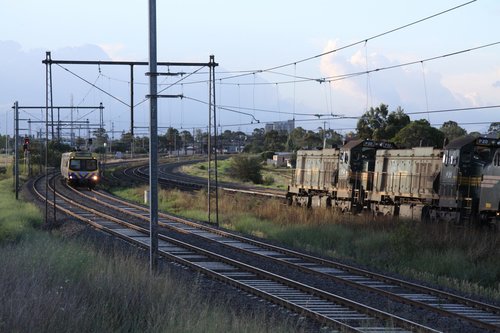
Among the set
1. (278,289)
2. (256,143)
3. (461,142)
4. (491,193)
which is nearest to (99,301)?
(278,289)

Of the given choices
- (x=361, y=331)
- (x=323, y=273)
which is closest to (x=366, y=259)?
(x=323, y=273)

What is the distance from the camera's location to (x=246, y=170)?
78.9m

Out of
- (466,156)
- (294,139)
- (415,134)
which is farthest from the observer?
(294,139)

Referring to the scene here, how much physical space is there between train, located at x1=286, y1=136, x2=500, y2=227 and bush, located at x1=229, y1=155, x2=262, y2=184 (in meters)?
37.2

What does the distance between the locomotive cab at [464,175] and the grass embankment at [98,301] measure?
14.1 meters

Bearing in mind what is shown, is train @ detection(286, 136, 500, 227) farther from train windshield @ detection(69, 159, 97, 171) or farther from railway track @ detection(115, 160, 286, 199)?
train windshield @ detection(69, 159, 97, 171)

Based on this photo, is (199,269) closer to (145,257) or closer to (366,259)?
(145,257)

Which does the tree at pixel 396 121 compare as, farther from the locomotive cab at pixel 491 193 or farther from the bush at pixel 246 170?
the locomotive cab at pixel 491 193

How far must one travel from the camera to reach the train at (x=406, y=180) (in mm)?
25406

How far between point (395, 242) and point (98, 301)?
13.6 m

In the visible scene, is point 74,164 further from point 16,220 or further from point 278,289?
point 278,289

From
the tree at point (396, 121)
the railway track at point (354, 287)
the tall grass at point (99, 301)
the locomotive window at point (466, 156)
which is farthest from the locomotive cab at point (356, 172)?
the tree at point (396, 121)

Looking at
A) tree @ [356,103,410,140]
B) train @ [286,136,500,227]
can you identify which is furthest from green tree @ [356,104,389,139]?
train @ [286,136,500,227]

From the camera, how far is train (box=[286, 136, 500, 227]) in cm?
2541
